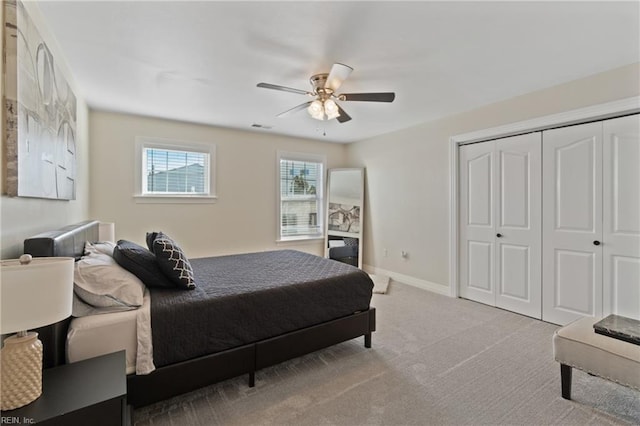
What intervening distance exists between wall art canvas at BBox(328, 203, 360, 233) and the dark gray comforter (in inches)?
101

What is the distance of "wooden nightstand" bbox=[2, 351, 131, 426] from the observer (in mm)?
1062

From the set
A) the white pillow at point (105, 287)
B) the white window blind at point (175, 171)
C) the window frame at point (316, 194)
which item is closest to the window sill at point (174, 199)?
the white window blind at point (175, 171)

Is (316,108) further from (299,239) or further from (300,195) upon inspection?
(299,239)

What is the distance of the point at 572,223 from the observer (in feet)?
9.72

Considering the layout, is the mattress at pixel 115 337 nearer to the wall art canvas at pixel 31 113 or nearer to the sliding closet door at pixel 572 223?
the wall art canvas at pixel 31 113

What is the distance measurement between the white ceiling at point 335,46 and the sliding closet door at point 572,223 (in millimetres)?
628

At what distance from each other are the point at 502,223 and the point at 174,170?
4.45 metres

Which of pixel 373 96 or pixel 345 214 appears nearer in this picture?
pixel 373 96

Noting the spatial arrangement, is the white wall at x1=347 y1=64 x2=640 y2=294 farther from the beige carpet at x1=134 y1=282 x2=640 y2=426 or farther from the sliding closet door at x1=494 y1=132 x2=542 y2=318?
the beige carpet at x1=134 y1=282 x2=640 y2=426

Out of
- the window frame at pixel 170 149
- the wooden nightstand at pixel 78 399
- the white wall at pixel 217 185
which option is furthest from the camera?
the window frame at pixel 170 149

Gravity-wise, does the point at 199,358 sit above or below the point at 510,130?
below

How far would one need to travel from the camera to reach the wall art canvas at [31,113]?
1.38m

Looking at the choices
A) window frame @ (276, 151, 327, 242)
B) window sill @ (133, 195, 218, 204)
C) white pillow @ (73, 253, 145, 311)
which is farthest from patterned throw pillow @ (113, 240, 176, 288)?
window frame @ (276, 151, 327, 242)

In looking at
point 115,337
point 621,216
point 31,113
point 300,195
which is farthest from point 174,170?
point 621,216
